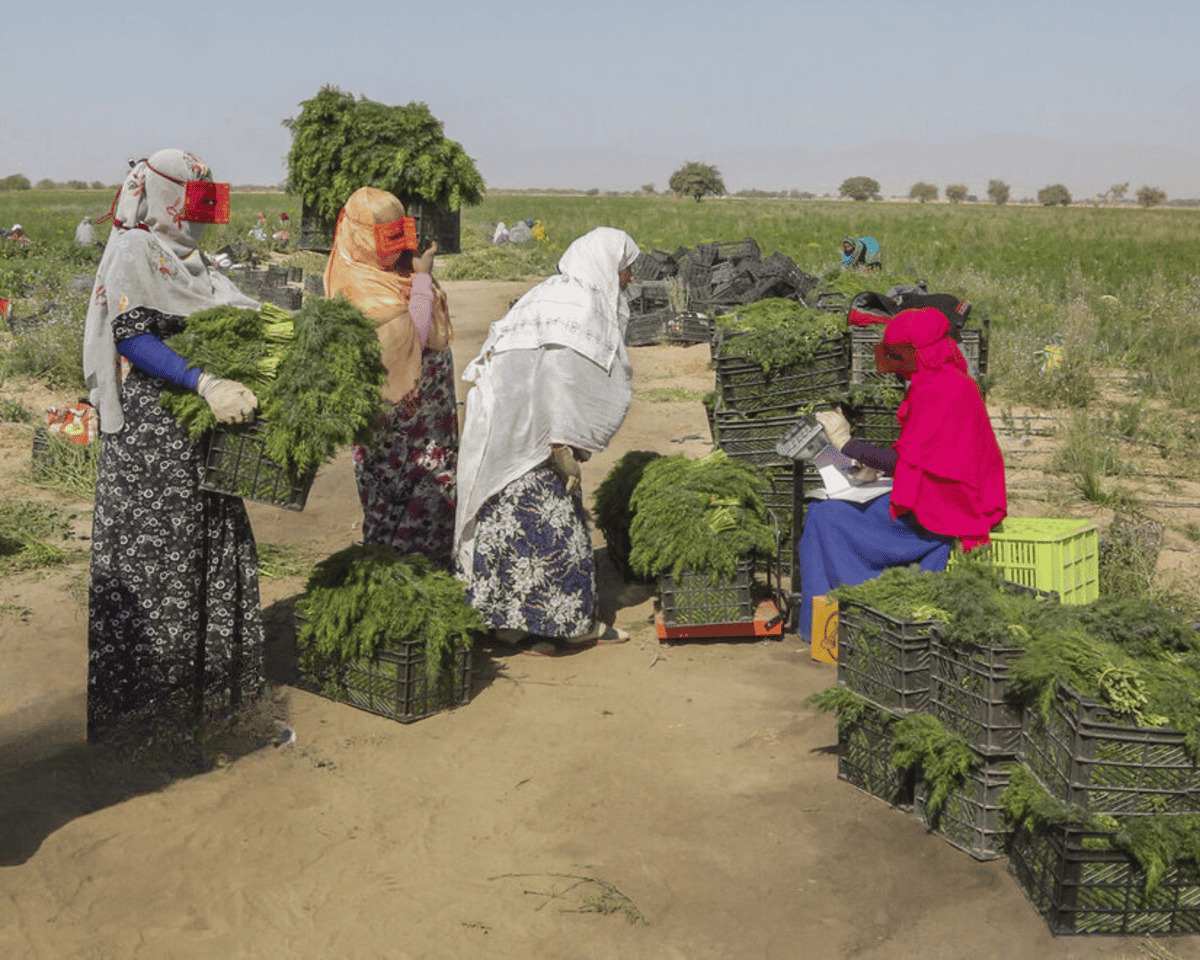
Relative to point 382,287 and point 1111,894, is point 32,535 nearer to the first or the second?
point 382,287

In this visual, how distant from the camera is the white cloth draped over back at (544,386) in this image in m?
5.96

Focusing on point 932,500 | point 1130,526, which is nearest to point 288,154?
point 932,500

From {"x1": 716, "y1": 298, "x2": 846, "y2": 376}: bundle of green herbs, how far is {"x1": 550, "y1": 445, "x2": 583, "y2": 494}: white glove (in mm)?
1158

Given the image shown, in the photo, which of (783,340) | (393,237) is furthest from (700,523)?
(393,237)

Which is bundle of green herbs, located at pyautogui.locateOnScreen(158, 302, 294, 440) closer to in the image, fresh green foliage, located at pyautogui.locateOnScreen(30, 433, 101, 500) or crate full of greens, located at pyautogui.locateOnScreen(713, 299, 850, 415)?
crate full of greens, located at pyautogui.locateOnScreen(713, 299, 850, 415)

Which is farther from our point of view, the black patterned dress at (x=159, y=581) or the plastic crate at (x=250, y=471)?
the black patterned dress at (x=159, y=581)

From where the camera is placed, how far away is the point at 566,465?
6055 millimetres

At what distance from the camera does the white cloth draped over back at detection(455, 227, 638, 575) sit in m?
5.96

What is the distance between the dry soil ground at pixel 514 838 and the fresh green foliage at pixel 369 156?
4.16 m

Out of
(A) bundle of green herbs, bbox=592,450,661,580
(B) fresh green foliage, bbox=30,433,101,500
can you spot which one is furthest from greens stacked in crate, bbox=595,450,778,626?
(B) fresh green foliage, bbox=30,433,101,500

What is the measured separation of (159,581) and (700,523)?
270 centimetres

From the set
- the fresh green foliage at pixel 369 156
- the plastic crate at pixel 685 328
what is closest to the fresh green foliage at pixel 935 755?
the fresh green foliage at pixel 369 156

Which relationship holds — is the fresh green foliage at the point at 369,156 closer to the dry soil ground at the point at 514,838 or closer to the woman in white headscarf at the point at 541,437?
the woman in white headscarf at the point at 541,437

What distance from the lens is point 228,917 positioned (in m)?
Result: 3.94
